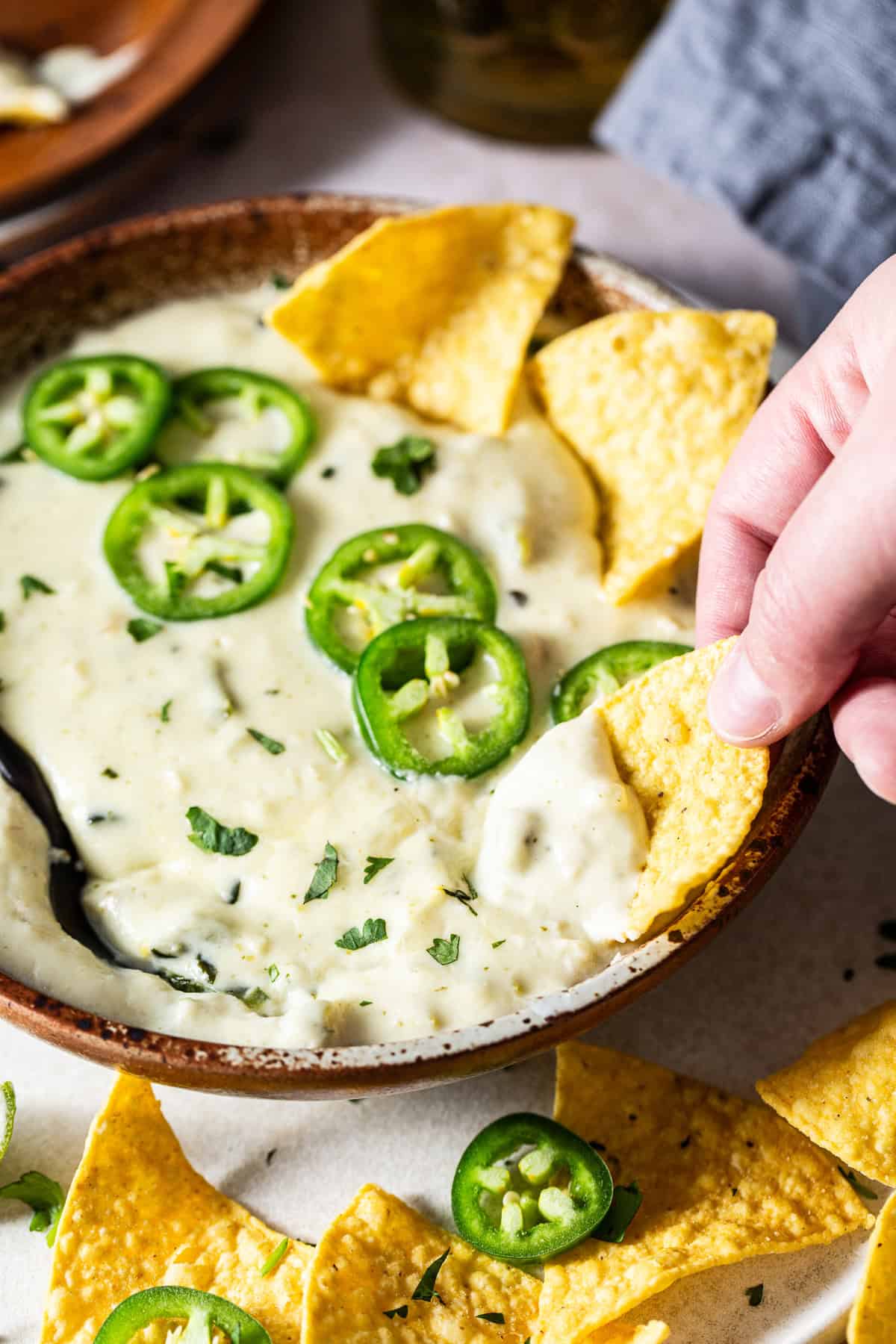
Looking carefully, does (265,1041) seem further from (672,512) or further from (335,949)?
(672,512)

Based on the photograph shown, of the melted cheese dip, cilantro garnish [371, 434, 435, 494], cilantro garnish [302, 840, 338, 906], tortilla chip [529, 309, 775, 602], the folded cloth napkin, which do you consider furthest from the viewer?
the folded cloth napkin

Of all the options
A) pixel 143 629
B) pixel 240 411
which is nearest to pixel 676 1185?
pixel 143 629

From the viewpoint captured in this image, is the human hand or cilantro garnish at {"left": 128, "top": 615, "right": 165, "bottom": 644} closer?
the human hand

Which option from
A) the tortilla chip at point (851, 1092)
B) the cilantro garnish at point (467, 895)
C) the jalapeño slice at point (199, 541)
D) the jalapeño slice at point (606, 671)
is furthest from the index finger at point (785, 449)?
the jalapeño slice at point (199, 541)

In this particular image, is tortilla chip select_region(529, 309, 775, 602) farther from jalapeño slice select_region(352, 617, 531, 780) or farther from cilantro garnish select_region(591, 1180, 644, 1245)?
cilantro garnish select_region(591, 1180, 644, 1245)

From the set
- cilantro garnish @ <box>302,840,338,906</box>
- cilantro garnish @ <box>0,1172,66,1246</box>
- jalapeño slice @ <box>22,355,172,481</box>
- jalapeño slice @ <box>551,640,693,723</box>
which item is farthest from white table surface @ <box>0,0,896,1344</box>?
jalapeño slice @ <box>22,355,172,481</box>
